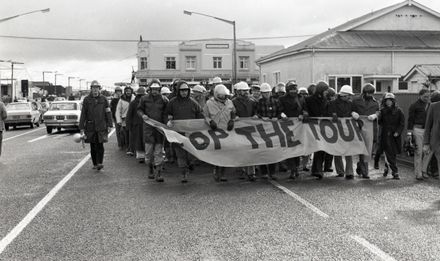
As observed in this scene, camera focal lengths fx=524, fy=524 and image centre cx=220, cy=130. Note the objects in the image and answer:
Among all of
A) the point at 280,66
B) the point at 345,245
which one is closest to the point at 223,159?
the point at 345,245

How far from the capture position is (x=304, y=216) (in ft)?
24.1

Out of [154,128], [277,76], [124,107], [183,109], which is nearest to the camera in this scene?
[183,109]

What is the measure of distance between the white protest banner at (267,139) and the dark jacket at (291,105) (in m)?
0.21

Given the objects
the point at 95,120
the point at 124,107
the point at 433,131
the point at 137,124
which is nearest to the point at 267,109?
the point at 433,131

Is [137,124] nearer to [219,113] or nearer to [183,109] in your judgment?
[183,109]

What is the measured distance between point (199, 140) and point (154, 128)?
3.25 feet

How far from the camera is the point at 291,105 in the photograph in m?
11.1

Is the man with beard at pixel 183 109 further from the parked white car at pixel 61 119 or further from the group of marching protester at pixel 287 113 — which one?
the parked white car at pixel 61 119

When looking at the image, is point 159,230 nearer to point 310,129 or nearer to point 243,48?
point 310,129

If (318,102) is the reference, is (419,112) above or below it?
below

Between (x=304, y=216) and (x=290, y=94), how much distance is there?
4155 millimetres

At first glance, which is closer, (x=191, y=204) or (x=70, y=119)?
(x=191, y=204)

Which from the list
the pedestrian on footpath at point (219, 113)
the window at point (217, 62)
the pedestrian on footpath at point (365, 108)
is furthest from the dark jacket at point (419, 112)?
the window at point (217, 62)

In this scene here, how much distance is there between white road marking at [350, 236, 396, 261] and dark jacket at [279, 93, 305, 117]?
5.17 metres
